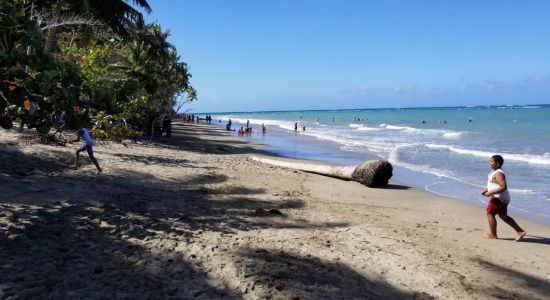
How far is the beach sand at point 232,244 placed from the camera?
4777mm

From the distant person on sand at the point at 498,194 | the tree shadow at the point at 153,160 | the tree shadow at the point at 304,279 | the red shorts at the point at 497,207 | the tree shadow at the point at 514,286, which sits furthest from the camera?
the tree shadow at the point at 153,160

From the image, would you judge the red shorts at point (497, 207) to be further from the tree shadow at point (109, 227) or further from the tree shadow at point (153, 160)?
the tree shadow at point (153, 160)

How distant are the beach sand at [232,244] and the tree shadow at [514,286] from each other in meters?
0.02

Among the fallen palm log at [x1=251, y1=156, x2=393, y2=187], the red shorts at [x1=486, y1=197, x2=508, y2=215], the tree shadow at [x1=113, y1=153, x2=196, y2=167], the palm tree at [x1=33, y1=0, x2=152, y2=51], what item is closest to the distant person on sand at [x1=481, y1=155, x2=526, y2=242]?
the red shorts at [x1=486, y1=197, x2=508, y2=215]

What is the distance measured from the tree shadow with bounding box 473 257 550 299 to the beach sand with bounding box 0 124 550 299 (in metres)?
0.02

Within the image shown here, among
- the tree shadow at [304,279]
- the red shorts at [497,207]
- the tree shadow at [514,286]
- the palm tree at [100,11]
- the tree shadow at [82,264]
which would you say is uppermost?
the palm tree at [100,11]

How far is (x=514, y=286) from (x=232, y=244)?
147 inches

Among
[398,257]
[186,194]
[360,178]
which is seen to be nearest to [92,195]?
[186,194]

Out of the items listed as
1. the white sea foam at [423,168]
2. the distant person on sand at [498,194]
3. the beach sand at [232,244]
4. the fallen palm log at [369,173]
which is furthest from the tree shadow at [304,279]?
the white sea foam at [423,168]

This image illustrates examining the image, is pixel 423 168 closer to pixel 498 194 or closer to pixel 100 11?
pixel 498 194

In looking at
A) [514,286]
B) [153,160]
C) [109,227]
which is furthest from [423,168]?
[109,227]

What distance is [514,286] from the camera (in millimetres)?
5895

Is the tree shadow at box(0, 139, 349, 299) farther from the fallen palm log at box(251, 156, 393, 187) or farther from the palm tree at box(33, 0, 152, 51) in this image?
the palm tree at box(33, 0, 152, 51)

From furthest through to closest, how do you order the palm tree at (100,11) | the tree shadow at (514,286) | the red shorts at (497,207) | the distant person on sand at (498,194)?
the palm tree at (100,11) < the red shorts at (497,207) < the distant person on sand at (498,194) < the tree shadow at (514,286)
